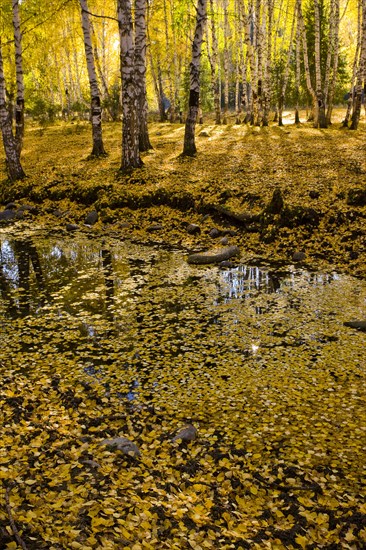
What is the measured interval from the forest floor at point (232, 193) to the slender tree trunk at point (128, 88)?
722 millimetres

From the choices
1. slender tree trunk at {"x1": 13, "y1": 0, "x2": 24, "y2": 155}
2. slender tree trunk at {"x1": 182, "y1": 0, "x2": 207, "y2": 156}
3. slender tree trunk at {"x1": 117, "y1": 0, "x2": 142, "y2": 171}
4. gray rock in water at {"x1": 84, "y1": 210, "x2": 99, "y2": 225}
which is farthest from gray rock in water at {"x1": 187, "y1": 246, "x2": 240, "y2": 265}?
slender tree trunk at {"x1": 13, "y1": 0, "x2": 24, "y2": 155}

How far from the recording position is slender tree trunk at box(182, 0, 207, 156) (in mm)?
16875

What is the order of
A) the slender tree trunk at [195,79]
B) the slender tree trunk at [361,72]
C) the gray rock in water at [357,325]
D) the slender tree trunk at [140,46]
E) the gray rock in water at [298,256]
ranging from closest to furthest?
the gray rock in water at [357,325]
the gray rock in water at [298,256]
the slender tree trunk at [195,79]
the slender tree trunk at [140,46]
the slender tree trunk at [361,72]

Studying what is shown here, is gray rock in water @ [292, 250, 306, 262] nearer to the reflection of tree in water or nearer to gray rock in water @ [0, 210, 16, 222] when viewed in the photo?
the reflection of tree in water

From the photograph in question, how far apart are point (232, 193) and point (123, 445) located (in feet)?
35.5

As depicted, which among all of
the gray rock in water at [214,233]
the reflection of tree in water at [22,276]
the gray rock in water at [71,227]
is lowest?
the reflection of tree in water at [22,276]

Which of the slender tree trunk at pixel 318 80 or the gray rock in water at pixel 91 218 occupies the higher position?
the slender tree trunk at pixel 318 80

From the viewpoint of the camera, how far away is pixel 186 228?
1381 cm

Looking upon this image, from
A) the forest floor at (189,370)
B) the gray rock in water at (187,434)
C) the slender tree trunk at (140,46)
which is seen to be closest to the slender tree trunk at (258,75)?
the slender tree trunk at (140,46)

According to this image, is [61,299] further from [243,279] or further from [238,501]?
[238,501]

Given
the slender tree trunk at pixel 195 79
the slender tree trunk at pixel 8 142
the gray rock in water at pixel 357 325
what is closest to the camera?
the gray rock in water at pixel 357 325

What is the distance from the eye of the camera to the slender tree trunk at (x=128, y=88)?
51.6 feet

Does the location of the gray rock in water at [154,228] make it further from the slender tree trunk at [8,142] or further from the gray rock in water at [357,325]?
the slender tree trunk at [8,142]

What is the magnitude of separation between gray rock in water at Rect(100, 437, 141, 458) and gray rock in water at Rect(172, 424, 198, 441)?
0.49 meters
